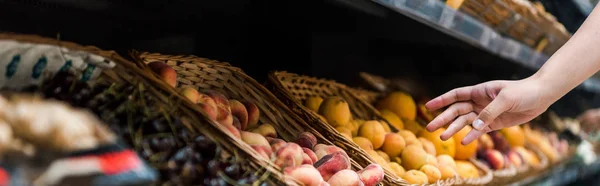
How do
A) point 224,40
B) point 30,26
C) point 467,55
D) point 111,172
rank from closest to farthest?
point 111,172
point 30,26
point 224,40
point 467,55

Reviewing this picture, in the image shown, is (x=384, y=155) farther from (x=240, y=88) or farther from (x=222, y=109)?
(x=222, y=109)

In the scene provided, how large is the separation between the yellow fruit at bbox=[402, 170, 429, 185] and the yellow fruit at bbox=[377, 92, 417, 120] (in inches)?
19.8

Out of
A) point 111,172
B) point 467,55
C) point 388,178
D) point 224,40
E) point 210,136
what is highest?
point 111,172

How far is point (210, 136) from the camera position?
3.13 feet

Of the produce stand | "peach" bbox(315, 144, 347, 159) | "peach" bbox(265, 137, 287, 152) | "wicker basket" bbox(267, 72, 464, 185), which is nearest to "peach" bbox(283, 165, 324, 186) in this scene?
the produce stand

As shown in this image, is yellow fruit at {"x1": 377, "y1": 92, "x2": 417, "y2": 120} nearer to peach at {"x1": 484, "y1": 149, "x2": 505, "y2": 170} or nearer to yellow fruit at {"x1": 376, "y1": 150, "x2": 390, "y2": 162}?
peach at {"x1": 484, "y1": 149, "x2": 505, "y2": 170}

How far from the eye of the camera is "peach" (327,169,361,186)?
1.14 m

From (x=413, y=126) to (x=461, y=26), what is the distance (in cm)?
47

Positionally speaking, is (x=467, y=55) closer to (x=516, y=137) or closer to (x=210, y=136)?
(x=516, y=137)

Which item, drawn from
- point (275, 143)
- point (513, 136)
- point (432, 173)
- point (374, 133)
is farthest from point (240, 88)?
point (513, 136)

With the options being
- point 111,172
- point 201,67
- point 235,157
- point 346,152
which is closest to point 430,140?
point 346,152

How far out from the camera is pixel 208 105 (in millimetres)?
1077

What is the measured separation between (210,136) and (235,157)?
Result: 0.05 meters

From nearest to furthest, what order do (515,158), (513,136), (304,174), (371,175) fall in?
(304,174) → (371,175) → (515,158) → (513,136)
